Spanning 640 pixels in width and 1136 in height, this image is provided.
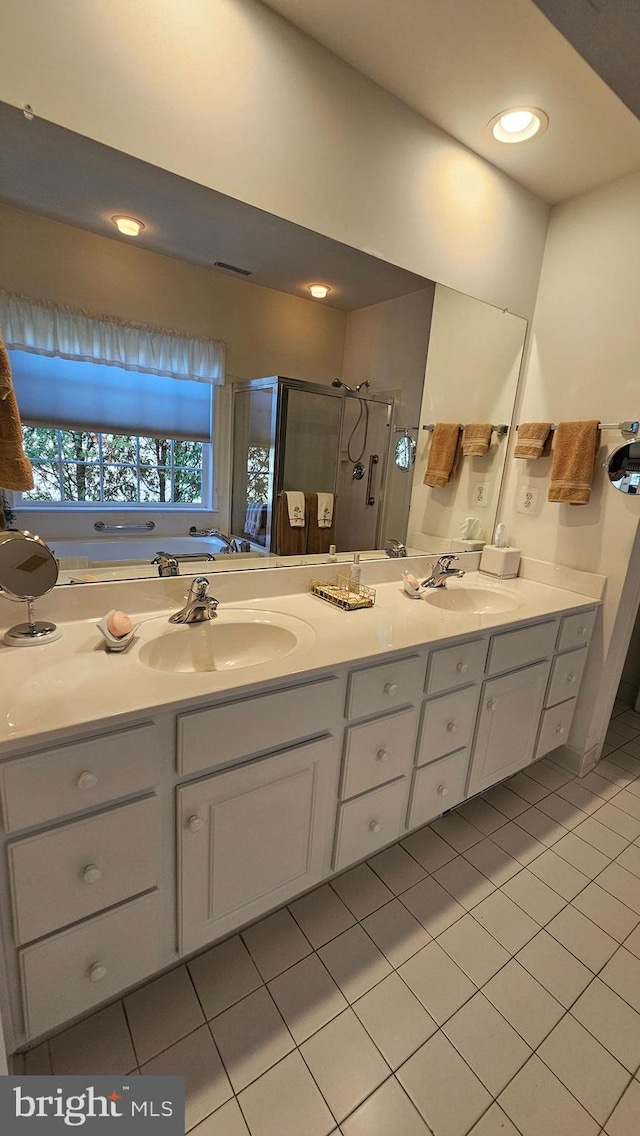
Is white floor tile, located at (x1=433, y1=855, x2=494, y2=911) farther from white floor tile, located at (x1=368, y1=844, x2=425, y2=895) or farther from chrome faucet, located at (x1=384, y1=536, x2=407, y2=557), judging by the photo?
chrome faucet, located at (x1=384, y1=536, x2=407, y2=557)

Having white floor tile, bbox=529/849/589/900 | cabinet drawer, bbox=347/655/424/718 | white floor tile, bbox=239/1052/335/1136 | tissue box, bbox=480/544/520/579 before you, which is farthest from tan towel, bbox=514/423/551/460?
white floor tile, bbox=239/1052/335/1136

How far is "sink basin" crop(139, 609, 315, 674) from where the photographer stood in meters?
1.21

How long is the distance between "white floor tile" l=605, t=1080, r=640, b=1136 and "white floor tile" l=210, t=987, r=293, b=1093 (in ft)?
2.24

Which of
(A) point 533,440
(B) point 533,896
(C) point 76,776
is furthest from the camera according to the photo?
(A) point 533,440

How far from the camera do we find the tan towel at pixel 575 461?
1.81m

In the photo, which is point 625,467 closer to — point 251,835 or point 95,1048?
point 251,835

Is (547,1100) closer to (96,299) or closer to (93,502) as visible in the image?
(93,502)

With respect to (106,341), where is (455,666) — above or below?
below

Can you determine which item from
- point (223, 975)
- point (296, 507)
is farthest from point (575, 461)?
point (223, 975)

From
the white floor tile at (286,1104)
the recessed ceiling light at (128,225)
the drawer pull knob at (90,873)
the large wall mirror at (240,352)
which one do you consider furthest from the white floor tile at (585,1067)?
the recessed ceiling light at (128,225)

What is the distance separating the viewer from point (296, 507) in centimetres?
157

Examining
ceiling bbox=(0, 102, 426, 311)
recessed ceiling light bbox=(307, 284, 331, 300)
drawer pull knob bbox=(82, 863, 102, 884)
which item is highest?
ceiling bbox=(0, 102, 426, 311)

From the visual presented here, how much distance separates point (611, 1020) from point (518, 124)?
8.38 ft

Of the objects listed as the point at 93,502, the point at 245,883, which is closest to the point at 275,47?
the point at 93,502
